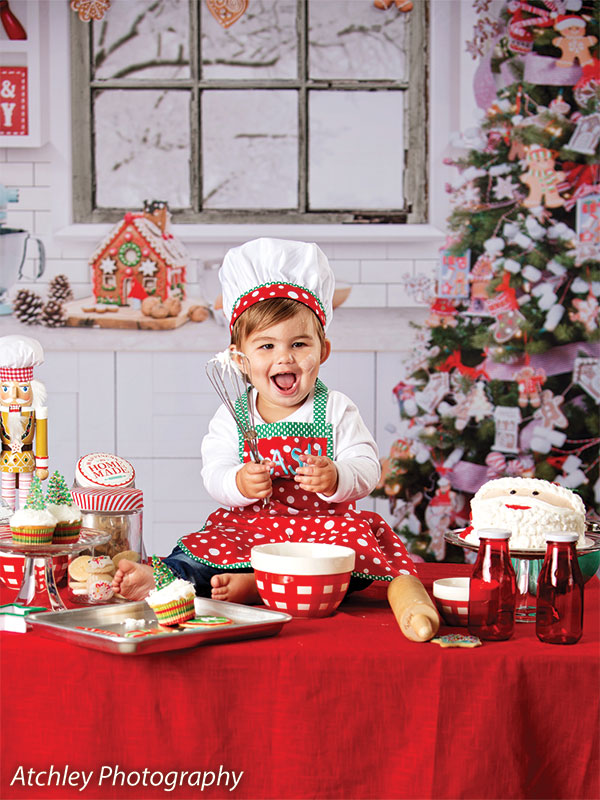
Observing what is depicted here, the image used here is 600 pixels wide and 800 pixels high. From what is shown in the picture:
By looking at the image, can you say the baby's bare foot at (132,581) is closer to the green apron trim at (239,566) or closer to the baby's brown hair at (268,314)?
the green apron trim at (239,566)

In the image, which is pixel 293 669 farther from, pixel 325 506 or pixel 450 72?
pixel 450 72

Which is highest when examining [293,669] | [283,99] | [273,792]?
[283,99]

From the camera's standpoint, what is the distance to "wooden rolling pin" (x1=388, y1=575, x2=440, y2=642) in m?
1.17

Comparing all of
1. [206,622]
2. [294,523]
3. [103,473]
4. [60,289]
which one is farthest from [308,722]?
[60,289]

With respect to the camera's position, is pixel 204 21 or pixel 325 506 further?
pixel 204 21

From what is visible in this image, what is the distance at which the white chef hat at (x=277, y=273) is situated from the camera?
5.74 feet

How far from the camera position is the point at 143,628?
3.99 feet

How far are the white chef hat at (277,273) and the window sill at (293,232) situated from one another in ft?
5.34

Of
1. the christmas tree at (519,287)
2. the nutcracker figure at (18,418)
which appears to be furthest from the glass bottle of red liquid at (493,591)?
the christmas tree at (519,287)

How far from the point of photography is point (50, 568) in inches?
52.6

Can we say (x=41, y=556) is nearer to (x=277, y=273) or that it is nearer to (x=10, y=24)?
(x=277, y=273)

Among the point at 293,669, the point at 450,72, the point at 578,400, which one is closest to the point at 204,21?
the point at 450,72

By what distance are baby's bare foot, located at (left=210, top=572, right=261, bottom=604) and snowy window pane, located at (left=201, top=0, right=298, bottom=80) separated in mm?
2459

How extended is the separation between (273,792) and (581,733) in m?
0.37
